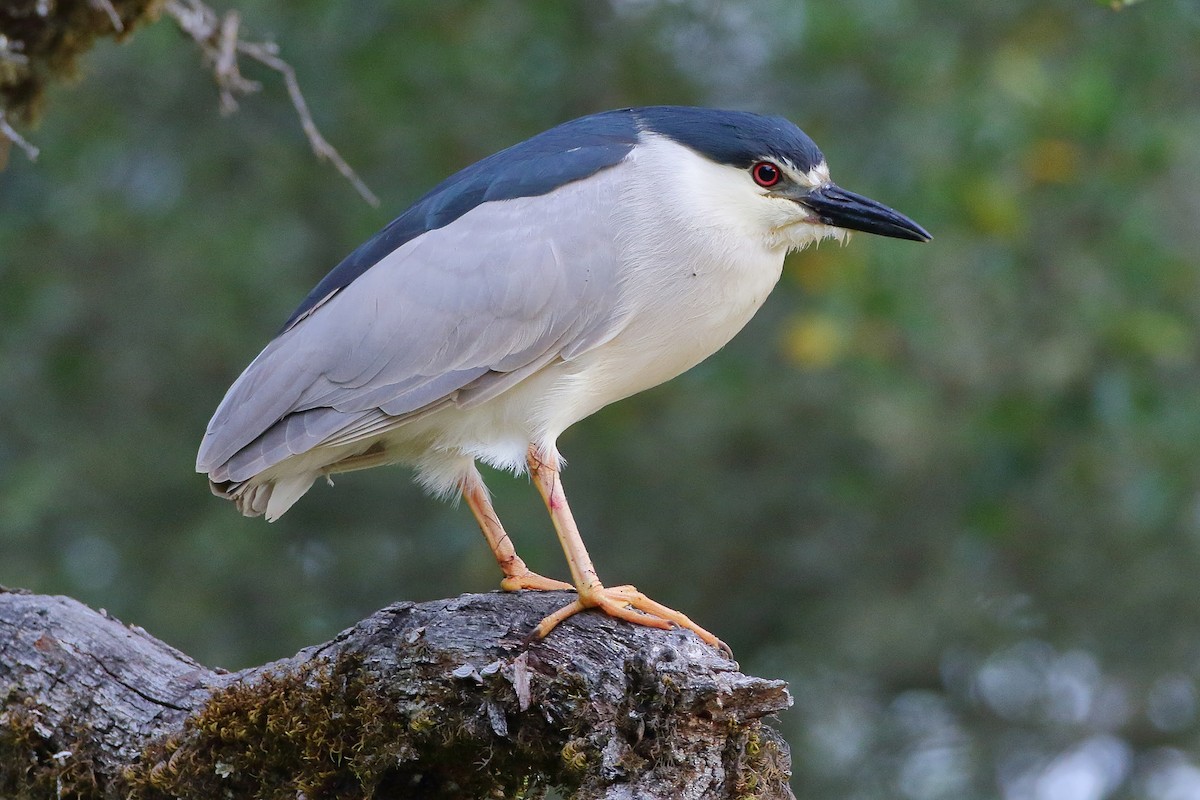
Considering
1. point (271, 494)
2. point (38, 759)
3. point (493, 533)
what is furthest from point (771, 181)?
point (38, 759)

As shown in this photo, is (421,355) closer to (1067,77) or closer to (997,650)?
(1067,77)

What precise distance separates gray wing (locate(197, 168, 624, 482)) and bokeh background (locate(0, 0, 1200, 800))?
11.6ft

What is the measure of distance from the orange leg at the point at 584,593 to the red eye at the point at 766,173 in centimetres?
100

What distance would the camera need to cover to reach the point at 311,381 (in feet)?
13.5

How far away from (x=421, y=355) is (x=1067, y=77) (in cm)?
478

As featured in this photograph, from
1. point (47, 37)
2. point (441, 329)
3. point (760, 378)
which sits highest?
point (760, 378)

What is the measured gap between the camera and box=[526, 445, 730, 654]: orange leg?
3.54 meters

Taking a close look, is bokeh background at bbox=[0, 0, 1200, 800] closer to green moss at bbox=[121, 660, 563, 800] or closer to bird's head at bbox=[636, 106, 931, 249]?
bird's head at bbox=[636, 106, 931, 249]

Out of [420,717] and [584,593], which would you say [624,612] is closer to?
[584,593]

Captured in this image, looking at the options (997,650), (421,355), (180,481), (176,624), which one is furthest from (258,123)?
(997,650)

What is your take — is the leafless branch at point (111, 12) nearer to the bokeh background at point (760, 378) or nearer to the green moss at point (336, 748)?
the green moss at point (336, 748)

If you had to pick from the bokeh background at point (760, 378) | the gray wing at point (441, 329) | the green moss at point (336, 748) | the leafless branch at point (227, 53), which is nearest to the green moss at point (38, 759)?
the green moss at point (336, 748)

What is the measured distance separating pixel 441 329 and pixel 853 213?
122cm

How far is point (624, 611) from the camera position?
11.7ft
